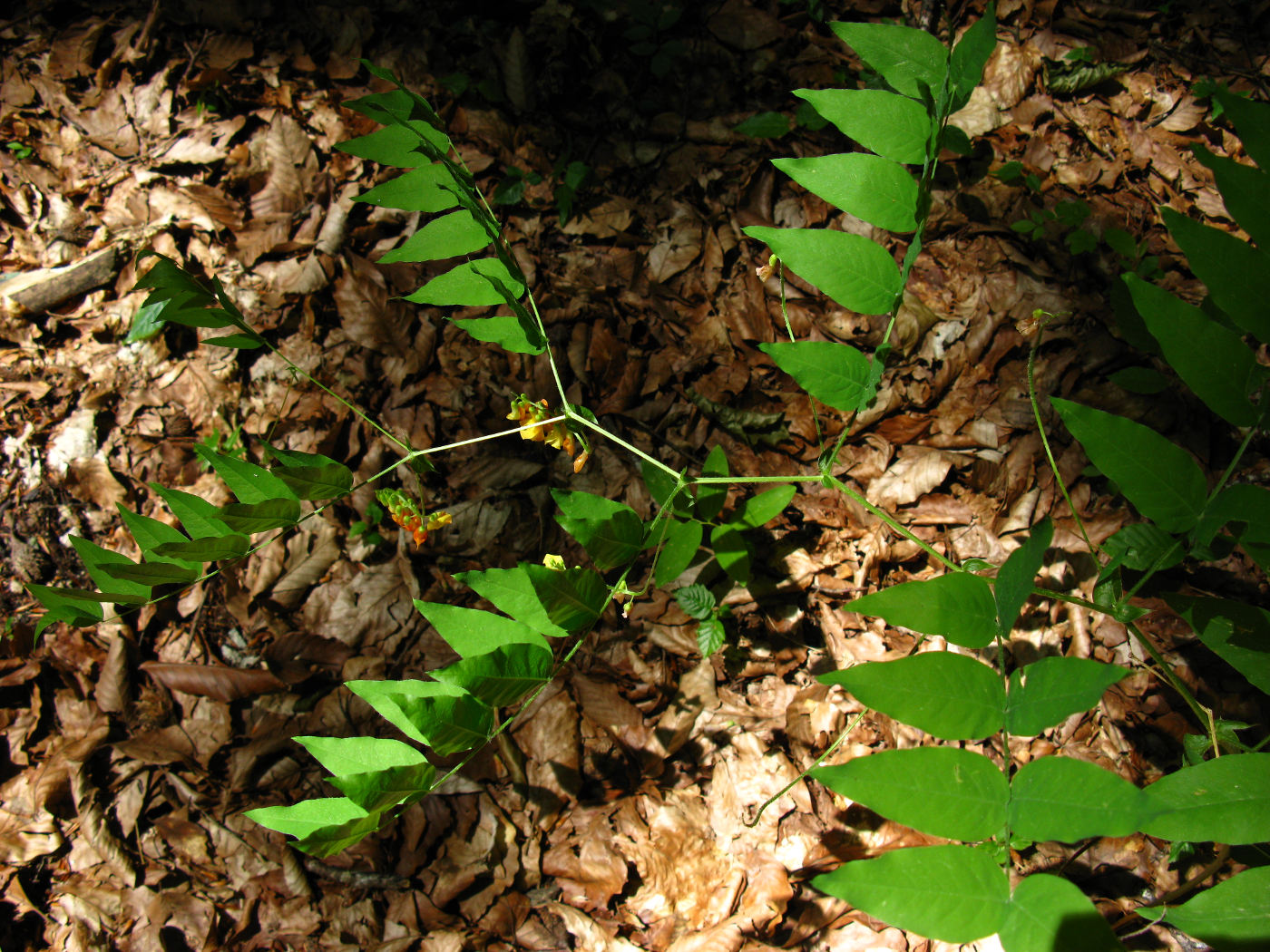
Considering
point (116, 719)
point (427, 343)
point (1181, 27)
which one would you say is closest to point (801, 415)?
point (427, 343)

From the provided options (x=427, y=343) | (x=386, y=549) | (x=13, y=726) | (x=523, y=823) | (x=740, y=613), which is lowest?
(x=13, y=726)

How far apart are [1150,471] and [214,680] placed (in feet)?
8.89

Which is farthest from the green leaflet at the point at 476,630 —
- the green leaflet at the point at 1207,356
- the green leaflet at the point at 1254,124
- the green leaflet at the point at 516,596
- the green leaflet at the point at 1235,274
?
the green leaflet at the point at 1254,124

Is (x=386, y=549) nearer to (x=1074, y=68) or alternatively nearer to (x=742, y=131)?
(x=742, y=131)

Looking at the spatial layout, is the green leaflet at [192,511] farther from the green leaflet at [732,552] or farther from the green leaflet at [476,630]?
the green leaflet at [732,552]

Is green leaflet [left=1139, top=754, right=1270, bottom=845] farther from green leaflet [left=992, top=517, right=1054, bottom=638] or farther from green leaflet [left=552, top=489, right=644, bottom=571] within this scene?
green leaflet [left=552, top=489, right=644, bottom=571]

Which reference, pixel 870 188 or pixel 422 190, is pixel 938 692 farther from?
pixel 422 190

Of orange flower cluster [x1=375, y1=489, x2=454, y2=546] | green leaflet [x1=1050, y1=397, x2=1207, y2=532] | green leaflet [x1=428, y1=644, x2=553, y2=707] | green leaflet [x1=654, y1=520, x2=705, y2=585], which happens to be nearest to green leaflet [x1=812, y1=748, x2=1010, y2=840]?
green leaflet [x1=428, y1=644, x2=553, y2=707]

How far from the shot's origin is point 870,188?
113cm

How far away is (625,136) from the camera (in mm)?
2770

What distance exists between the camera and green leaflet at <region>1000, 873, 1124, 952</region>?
71 cm

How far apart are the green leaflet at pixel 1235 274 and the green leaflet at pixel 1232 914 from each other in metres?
0.83

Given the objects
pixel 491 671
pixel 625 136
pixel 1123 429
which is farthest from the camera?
pixel 625 136

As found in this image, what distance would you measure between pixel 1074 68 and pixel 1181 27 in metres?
0.51
